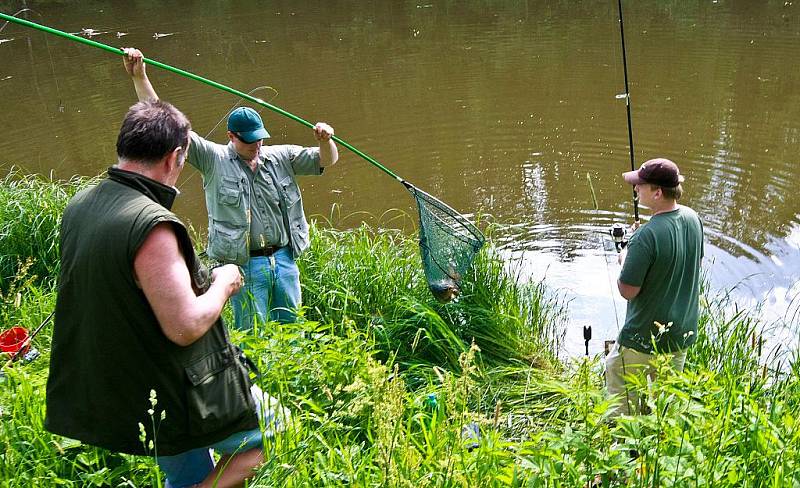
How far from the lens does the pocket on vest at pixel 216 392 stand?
77.2 inches

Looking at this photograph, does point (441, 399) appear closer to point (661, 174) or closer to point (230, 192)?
point (661, 174)

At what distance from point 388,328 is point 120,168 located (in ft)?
6.99

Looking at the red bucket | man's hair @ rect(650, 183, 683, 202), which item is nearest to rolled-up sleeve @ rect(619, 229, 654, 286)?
man's hair @ rect(650, 183, 683, 202)

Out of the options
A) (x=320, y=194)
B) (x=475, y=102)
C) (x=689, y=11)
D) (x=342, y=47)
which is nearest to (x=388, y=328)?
(x=320, y=194)

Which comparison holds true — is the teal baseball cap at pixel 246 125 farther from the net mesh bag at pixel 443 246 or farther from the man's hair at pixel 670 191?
the man's hair at pixel 670 191

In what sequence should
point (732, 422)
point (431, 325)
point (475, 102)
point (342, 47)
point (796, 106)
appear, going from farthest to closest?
point (342, 47)
point (475, 102)
point (796, 106)
point (431, 325)
point (732, 422)

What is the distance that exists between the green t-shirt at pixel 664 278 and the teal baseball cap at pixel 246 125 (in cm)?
183

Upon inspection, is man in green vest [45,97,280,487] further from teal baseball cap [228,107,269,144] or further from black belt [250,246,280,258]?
black belt [250,246,280,258]

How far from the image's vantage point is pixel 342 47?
14.4m

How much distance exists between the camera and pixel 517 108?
9.70 m

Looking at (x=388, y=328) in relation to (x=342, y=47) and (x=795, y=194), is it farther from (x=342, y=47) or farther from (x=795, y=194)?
(x=342, y=47)

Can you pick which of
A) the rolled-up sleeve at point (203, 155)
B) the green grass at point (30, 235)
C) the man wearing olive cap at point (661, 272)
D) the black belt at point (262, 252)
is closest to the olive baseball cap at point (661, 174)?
the man wearing olive cap at point (661, 272)

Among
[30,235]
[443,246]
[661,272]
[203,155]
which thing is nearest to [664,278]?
[661,272]

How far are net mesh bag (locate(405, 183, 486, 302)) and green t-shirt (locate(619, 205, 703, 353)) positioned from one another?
3.84 feet
